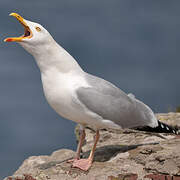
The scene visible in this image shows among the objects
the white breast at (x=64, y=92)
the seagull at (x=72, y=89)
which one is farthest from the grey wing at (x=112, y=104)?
the white breast at (x=64, y=92)

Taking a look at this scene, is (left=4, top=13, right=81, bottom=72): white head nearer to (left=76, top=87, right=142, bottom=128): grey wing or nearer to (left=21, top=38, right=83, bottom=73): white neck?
(left=21, top=38, right=83, bottom=73): white neck

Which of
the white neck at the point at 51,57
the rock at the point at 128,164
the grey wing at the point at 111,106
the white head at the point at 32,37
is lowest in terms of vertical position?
the rock at the point at 128,164

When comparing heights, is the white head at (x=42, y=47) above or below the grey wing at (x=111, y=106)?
above

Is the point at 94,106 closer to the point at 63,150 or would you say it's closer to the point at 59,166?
the point at 59,166

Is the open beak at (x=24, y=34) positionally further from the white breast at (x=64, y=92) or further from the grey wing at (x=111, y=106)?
the grey wing at (x=111, y=106)

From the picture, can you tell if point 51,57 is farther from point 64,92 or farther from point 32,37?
point 64,92

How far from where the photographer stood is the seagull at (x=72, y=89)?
5195mm

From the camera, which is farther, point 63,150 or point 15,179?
point 63,150

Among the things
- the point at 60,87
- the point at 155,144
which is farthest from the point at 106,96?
the point at 155,144

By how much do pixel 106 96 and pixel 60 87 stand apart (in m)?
0.69

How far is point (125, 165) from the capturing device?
18.0 ft

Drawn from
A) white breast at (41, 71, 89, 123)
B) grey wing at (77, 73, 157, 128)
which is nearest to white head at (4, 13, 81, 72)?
white breast at (41, 71, 89, 123)

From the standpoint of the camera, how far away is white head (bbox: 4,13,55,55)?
5.20 metres

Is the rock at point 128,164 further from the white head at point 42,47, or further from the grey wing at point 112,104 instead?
the white head at point 42,47
